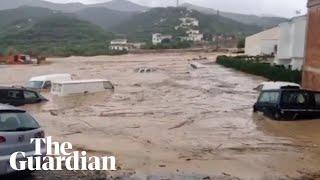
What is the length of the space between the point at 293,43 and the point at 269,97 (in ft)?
76.0

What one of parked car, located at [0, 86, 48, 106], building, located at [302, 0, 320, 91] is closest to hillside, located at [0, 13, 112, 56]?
parked car, located at [0, 86, 48, 106]

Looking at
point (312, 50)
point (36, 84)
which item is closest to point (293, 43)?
point (312, 50)

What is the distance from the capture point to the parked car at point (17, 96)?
93.2 feet

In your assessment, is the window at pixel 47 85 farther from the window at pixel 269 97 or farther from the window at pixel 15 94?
the window at pixel 269 97

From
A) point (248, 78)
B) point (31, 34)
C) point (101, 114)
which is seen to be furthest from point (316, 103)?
point (31, 34)

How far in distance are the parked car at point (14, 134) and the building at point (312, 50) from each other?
21958 millimetres

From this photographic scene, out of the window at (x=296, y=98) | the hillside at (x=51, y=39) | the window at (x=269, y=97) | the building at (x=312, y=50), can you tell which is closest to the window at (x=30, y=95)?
the window at (x=269, y=97)

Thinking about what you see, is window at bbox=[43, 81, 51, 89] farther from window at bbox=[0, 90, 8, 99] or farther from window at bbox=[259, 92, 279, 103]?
window at bbox=[259, 92, 279, 103]

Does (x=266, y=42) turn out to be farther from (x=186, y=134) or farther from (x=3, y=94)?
(x=186, y=134)

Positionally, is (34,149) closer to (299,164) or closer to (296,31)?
(299,164)

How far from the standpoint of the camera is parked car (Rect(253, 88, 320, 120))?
920 inches

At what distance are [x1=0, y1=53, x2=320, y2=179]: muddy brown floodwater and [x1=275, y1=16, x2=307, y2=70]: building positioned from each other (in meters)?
6.97

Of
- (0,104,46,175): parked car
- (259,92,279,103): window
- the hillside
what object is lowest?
the hillside

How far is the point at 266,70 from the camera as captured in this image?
5334cm
